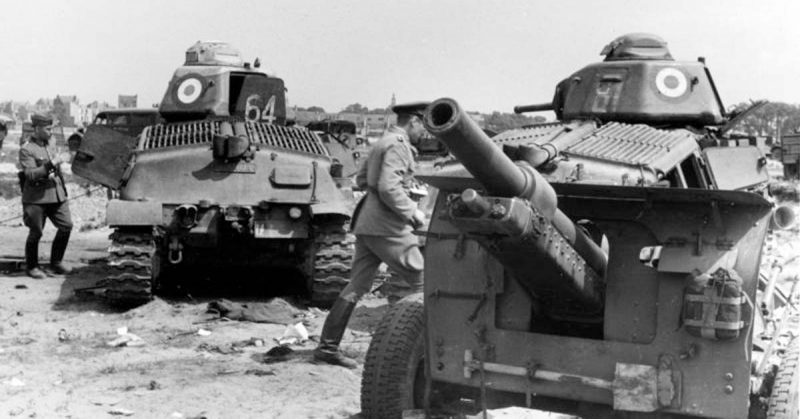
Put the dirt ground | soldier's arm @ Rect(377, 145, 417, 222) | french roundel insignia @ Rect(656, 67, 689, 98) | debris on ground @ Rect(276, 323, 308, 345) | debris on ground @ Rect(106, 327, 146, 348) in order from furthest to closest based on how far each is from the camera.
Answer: debris on ground @ Rect(276, 323, 308, 345) → debris on ground @ Rect(106, 327, 146, 348) → french roundel insignia @ Rect(656, 67, 689, 98) → soldier's arm @ Rect(377, 145, 417, 222) → the dirt ground

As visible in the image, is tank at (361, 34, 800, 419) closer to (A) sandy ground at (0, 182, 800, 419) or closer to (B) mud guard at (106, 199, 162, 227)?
(A) sandy ground at (0, 182, 800, 419)

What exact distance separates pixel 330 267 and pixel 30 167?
365cm

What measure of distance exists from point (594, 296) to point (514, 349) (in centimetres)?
47

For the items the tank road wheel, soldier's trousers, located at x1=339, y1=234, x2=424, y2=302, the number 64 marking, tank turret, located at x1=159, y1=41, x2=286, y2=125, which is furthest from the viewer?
the number 64 marking

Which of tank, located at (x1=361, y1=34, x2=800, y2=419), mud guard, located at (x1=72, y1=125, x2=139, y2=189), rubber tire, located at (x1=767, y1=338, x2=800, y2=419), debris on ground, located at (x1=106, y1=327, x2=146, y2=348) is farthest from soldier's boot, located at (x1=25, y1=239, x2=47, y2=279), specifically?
rubber tire, located at (x1=767, y1=338, x2=800, y2=419)

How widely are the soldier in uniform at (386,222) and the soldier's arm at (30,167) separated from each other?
5407mm

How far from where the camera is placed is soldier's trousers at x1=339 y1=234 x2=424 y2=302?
7195 mm

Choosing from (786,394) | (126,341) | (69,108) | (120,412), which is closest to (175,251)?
(126,341)

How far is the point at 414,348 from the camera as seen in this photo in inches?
223

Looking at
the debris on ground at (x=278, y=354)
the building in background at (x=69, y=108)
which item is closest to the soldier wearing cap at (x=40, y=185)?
the debris on ground at (x=278, y=354)

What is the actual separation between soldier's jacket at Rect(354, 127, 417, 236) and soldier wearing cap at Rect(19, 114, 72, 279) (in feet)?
18.4

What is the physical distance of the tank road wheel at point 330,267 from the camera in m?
10.2

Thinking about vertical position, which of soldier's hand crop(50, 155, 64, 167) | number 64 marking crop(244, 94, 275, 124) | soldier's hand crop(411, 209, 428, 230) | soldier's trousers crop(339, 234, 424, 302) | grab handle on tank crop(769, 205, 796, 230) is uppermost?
number 64 marking crop(244, 94, 275, 124)

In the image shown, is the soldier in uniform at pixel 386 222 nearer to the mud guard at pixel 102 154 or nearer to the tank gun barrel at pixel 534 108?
the tank gun barrel at pixel 534 108
